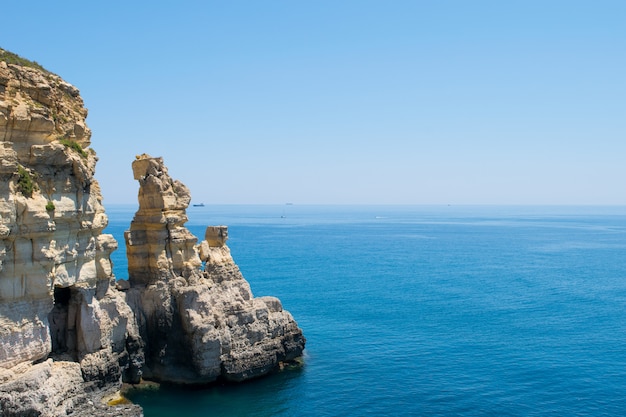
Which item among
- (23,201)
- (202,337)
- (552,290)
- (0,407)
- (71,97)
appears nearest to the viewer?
(0,407)

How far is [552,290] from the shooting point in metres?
82.0

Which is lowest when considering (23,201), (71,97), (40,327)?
(40,327)

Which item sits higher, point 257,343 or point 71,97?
point 71,97

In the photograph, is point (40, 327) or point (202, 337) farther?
point (202, 337)

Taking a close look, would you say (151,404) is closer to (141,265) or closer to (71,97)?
(141,265)

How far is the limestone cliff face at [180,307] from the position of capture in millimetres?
43250

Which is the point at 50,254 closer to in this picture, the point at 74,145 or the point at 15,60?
the point at 74,145

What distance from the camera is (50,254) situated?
33.0 m

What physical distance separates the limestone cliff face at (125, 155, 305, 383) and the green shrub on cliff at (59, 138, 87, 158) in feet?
24.8

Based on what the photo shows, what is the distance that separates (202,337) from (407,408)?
14.7 m

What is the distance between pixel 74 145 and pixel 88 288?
878 centimetres

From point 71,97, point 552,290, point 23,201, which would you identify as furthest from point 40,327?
point 552,290

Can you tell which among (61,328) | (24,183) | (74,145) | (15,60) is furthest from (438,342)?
(15,60)

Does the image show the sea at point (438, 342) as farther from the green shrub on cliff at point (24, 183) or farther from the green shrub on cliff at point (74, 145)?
the green shrub on cliff at point (74, 145)
